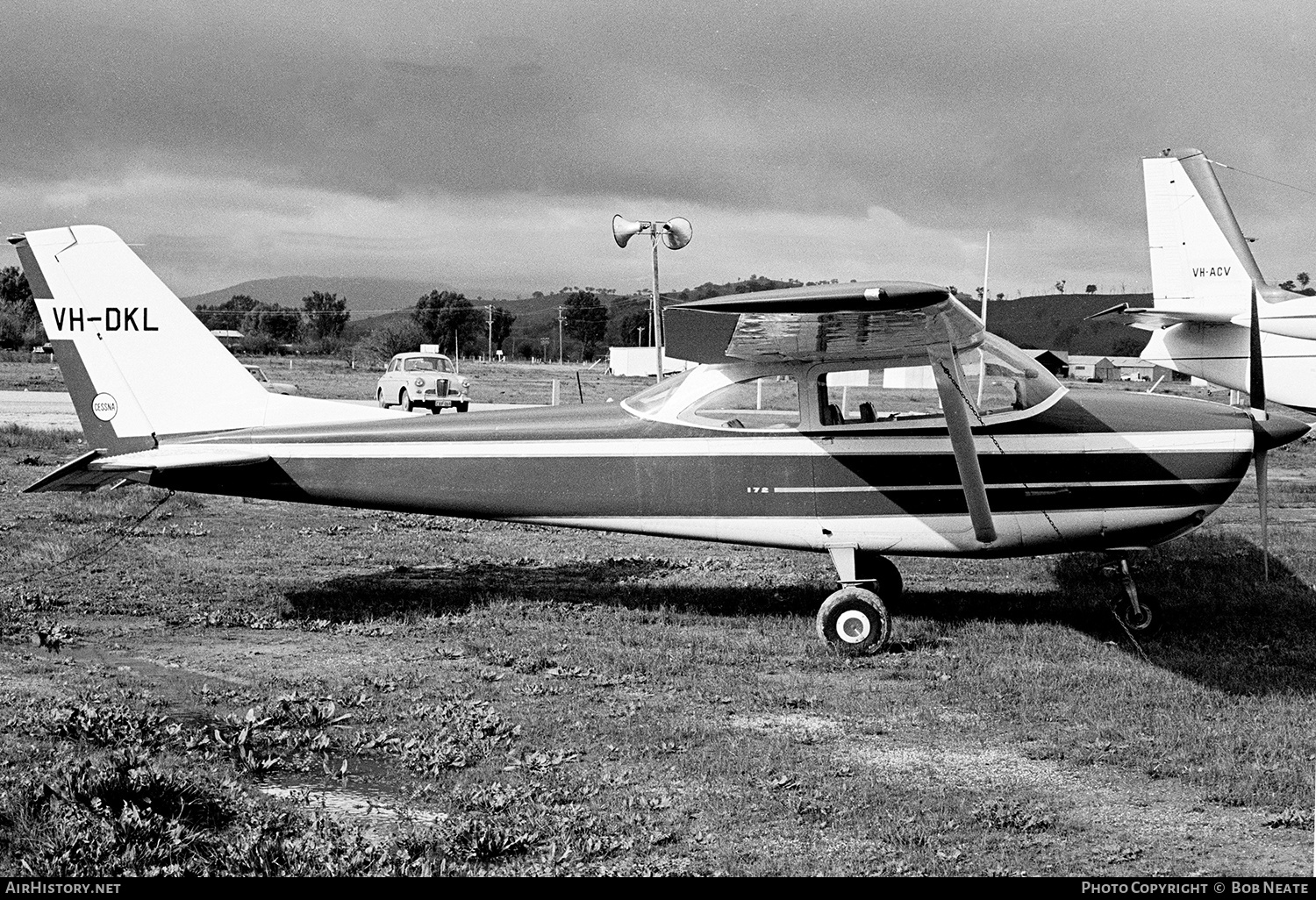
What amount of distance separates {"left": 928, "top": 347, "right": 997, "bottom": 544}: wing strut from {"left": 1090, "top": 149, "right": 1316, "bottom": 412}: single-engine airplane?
44.2 ft

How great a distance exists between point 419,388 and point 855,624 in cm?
2447

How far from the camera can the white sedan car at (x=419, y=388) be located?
30484 mm

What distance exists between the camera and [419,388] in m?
30.5

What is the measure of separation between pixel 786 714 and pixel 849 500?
217cm

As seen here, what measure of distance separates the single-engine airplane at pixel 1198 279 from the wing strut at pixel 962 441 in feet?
44.2

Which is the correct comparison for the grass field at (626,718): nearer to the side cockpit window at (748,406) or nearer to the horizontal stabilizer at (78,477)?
the horizontal stabilizer at (78,477)

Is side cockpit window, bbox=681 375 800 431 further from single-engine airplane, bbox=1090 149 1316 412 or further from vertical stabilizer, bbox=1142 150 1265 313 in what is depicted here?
vertical stabilizer, bbox=1142 150 1265 313

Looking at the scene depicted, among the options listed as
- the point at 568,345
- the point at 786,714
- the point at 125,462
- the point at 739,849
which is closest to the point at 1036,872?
the point at 739,849

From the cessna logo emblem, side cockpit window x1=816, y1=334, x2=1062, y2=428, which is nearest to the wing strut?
side cockpit window x1=816, y1=334, x2=1062, y2=428

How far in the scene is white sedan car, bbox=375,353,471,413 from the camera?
3048 cm

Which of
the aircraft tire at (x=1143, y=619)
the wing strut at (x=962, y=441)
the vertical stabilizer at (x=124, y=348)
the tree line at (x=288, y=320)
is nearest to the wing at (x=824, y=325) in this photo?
the wing strut at (x=962, y=441)

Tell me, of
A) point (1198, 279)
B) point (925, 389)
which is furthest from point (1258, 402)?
point (1198, 279)

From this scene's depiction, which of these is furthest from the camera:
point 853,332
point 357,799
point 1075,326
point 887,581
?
point 1075,326

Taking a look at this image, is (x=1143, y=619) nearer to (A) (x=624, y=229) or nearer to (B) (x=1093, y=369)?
(A) (x=624, y=229)
